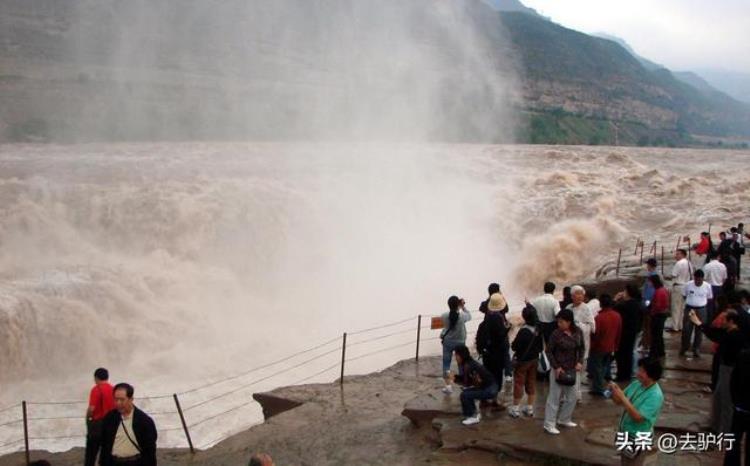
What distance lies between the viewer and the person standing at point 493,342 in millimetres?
6215

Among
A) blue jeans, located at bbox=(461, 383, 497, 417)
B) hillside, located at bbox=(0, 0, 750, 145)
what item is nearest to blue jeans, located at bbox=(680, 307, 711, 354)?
blue jeans, located at bbox=(461, 383, 497, 417)

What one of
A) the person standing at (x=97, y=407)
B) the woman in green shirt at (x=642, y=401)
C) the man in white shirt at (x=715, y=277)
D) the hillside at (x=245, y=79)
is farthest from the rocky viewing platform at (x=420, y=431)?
the hillside at (x=245, y=79)

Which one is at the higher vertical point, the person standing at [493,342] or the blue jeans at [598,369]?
the person standing at [493,342]

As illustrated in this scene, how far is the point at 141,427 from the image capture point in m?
4.45

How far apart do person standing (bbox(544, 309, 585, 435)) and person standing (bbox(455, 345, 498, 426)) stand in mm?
557

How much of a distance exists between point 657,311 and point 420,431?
3.06 m

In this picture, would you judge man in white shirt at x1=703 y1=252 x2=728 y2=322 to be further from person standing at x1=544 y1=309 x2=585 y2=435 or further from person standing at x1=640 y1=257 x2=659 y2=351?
person standing at x1=544 y1=309 x2=585 y2=435

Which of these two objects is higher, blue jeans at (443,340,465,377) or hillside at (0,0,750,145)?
hillside at (0,0,750,145)

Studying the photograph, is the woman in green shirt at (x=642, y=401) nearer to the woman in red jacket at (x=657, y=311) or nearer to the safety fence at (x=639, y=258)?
the woman in red jacket at (x=657, y=311)

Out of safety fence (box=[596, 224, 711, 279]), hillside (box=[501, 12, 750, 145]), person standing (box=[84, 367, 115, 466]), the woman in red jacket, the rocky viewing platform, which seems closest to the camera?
person standing (box=[84, 367, 115, 466])

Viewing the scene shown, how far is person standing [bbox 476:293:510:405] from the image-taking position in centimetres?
621

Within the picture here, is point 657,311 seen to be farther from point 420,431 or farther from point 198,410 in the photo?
point 198,410

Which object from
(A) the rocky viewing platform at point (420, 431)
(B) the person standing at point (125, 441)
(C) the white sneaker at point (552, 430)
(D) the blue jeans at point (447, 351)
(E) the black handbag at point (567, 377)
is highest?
(E) the black handbag at point (567, 377)

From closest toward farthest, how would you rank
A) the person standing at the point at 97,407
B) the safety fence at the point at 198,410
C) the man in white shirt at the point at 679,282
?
1. the person standing at the point at 97,407
2. the man in white shirt at the point at 679,282
3. the safety fence at the point at 198,410
